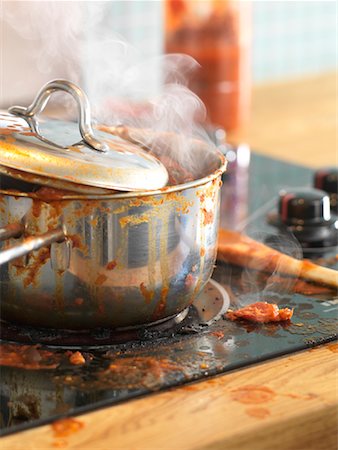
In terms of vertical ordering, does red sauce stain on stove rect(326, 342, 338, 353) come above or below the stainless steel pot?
below

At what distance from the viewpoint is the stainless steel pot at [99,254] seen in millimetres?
849

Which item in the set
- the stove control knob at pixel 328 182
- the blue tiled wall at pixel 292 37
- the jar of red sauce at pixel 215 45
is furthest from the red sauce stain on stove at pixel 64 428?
the blue tiled wall at pixel 292 37

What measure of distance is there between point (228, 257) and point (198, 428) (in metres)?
0.43

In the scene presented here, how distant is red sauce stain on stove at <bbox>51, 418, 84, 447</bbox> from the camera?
734 mm

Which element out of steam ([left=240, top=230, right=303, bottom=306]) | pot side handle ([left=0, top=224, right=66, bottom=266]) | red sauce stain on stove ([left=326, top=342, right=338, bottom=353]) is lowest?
red sauce stain on stove ([left=326, top=342, right=338, bottom=353])

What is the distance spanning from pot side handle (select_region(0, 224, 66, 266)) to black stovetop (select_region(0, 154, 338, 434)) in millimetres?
111

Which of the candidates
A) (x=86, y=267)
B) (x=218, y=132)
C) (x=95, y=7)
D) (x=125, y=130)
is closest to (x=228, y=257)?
(x=125, y=130)

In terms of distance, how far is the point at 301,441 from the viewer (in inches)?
31.5

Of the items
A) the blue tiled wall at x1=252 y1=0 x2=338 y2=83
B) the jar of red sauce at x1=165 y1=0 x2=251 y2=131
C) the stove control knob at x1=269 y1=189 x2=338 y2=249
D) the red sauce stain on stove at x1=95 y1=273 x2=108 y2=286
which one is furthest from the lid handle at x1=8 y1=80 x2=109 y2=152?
the blue tiled wall at x1=252 y1=0 x2=338 y2=83

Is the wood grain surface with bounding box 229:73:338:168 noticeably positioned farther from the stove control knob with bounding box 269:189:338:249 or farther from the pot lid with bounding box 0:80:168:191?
the pot lid with bounding box 0:80:168:191

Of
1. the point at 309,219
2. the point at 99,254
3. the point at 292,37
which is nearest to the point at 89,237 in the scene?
the point at 99,254

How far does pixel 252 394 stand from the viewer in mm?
819

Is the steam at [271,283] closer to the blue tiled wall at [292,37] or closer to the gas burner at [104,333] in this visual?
the gas burner at [104,333]

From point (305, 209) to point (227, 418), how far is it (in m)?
0.56
